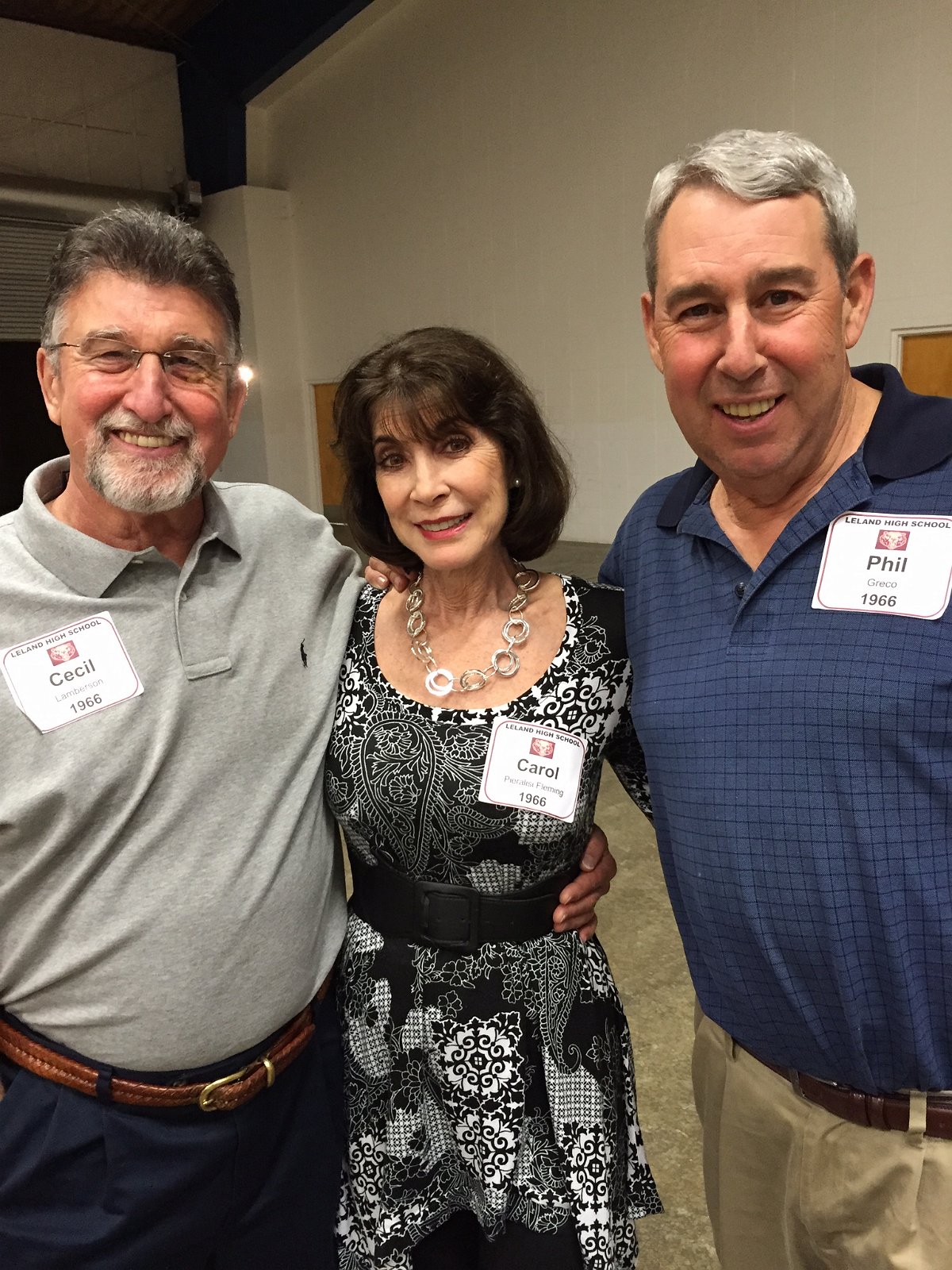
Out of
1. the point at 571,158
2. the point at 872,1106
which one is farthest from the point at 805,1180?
the point at 571,158

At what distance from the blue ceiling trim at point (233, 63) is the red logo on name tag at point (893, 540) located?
829 centimetres

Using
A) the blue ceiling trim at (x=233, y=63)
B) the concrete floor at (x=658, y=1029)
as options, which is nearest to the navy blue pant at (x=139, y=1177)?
the concrete floor at (x=658, y=1029)

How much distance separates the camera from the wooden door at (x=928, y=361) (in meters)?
5.08

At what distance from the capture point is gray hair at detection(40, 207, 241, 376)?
140cm

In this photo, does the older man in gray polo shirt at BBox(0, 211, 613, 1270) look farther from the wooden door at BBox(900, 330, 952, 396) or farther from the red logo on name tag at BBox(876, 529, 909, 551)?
the wooden door at BBox(900, 330, 952, 396)

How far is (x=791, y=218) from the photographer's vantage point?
3.86 feet

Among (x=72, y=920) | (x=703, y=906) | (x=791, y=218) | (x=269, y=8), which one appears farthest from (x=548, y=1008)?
(x=269, y=8)

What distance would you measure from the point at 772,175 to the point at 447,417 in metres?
0.57

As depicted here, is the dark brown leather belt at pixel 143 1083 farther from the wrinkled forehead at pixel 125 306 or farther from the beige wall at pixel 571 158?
the beige wall at pixel 571 158

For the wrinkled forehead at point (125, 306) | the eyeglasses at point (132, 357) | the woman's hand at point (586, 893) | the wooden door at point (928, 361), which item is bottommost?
the woman's hand at point (586, 893)

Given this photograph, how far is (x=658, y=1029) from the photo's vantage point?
2811 mm

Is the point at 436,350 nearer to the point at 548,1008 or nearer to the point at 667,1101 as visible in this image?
the point at 548,1008

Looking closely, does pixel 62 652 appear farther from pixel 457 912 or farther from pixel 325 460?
pixel 325 460

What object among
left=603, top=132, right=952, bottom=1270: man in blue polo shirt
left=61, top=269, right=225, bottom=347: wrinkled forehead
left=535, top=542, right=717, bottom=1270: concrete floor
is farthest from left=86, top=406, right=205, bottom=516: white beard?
left=535, top=542, right=717, bottom=1270: concrete floor
